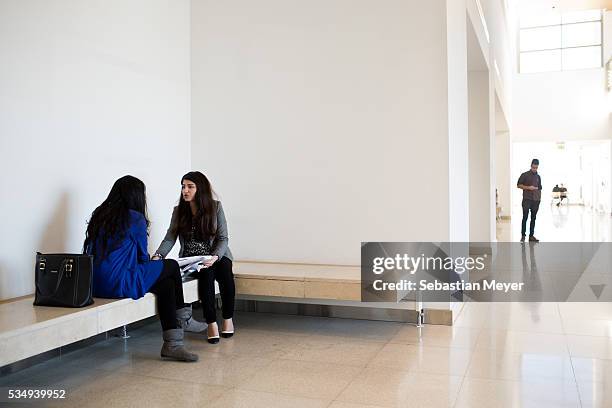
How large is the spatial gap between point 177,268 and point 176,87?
260cm

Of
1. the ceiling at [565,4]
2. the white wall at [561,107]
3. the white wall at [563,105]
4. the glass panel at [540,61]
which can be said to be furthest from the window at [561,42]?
the ceiling at [565,4]

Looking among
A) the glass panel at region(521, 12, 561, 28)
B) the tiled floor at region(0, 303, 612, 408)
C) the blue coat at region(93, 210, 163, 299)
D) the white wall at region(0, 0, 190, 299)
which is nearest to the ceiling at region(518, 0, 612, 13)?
the glass panel at region(521, 12, 561, 28)

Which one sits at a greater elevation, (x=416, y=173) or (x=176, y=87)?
(x=176, y=87)

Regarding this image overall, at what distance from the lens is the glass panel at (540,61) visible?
2686 centimetres

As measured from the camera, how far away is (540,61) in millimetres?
27047

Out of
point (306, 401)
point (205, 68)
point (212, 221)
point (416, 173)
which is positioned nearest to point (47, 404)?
point (306, 401)

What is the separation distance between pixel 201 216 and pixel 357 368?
6.33 ft

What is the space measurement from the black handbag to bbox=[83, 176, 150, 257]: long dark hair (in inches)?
14.2

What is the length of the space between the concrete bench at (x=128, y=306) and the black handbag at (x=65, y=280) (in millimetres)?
62

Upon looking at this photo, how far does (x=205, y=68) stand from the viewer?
253 inches

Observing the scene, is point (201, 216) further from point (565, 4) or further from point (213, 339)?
point (565, 4)

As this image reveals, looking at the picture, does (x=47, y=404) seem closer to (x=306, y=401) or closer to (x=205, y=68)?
(x=306, y=401)

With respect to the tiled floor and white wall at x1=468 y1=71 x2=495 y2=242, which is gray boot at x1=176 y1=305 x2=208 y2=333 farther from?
white wall at x1=468 y1=71 x2=495 y2=242

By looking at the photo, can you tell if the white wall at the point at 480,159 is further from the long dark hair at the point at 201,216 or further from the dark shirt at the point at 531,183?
the long dark hair at the point at 201,216
